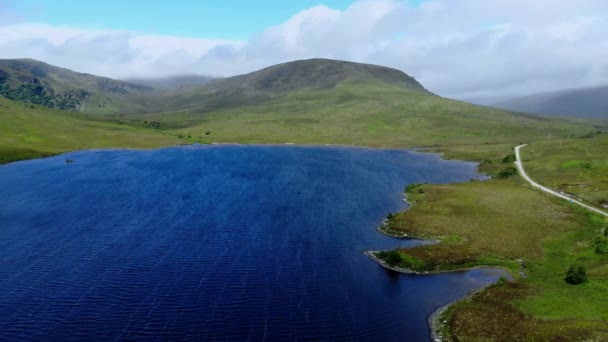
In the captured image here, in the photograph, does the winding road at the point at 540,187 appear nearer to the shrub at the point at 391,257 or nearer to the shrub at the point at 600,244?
the shrub at the point at 600,244

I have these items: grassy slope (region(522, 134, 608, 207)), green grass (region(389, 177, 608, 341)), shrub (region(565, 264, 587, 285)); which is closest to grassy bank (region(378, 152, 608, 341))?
green grass (region(389, 177, 608, 341))

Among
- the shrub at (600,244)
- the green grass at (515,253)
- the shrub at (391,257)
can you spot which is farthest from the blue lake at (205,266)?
the shrub at (600,244)

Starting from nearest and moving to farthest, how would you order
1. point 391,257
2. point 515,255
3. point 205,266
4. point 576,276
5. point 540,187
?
point 576,276
point 205,266
point 391,257
point 515,255
point 540,187

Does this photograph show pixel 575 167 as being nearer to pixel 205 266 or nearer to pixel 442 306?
pixel 442 306

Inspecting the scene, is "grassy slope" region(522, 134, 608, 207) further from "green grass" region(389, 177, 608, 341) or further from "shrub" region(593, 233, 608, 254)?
"shrub" region(593, 233, 608, 254)

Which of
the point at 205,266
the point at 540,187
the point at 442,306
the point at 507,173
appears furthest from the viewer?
the point at 507,173

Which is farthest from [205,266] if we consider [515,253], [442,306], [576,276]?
[576,276]
